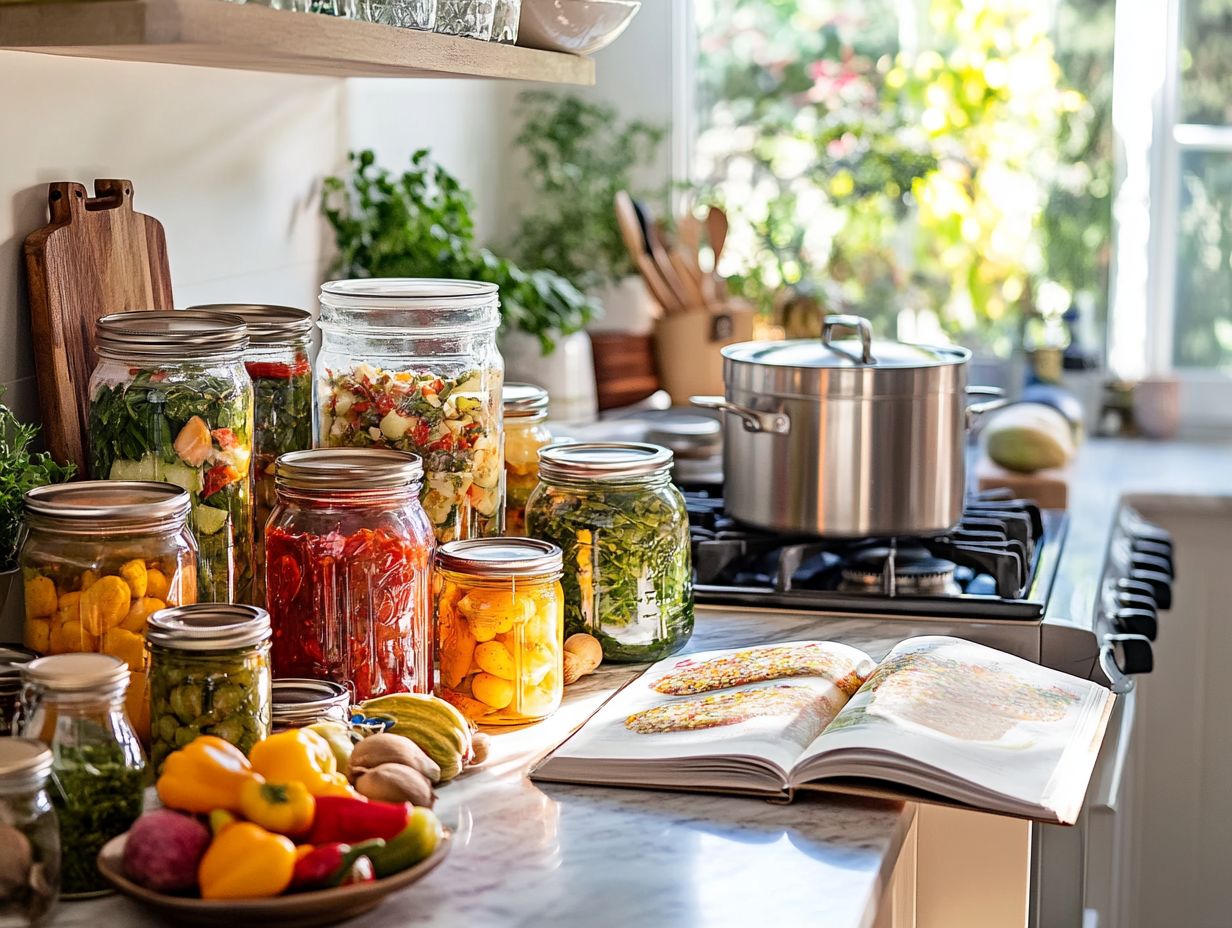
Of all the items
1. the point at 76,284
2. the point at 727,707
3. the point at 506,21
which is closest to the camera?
the point at 727,707

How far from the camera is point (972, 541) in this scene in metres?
1.66

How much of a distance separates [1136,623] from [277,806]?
108 cm

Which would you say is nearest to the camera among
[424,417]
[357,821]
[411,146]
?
[357,821]

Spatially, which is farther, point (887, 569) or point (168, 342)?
point (887, 569)

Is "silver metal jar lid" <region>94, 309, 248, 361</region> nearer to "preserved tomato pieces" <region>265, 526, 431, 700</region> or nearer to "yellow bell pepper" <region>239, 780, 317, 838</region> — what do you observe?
"preserved tomato pieces" <region>265, 526, 431, 700</region>

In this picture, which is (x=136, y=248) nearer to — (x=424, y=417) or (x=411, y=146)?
(x=424, y=417)

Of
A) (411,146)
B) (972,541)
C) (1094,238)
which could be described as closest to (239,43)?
(972,541)

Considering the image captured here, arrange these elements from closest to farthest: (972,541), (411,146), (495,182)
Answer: (972,541)
(411,146)
(495,182)

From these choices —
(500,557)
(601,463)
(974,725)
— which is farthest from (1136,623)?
(500,557)

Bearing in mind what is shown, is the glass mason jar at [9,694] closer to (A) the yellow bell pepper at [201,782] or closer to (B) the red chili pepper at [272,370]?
(A) the yellow bell pepper at [201,782]

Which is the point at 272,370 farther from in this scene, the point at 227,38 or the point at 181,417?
the point at 227,38

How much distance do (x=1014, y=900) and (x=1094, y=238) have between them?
6.60ft

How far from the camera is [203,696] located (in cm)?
97

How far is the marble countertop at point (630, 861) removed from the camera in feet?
2.89
